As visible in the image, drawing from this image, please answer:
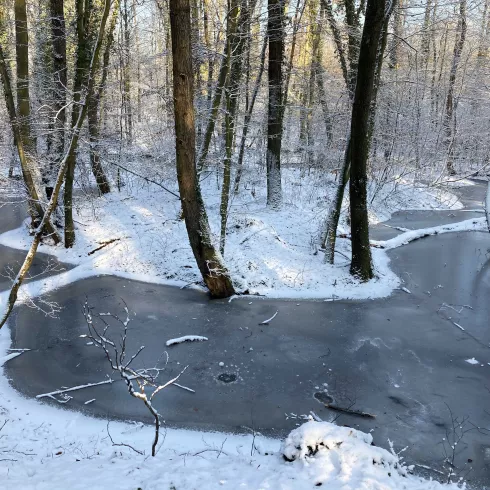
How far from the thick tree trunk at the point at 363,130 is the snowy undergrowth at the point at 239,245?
57cm

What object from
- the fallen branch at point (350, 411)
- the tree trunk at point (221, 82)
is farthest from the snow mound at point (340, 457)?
the tree trunk at point (221, 82)

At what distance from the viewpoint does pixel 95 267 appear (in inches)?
395

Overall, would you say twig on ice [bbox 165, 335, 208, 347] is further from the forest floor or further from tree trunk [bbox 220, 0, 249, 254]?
tree trunk [bbox 220, 0, 249, 254]

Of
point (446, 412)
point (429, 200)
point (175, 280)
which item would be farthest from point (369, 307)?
point (429, 200)

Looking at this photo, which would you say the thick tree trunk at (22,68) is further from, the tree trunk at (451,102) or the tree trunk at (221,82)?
the tree trunk at (451,102)

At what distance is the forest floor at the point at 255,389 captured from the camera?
364cm

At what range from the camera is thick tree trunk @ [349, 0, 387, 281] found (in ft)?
25.4

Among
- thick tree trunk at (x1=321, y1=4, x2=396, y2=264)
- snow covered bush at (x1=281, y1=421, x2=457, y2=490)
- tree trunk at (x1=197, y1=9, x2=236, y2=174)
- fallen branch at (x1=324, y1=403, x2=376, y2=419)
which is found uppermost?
tree trunk at (x1=197, y1=9, x2=236, y2=174)

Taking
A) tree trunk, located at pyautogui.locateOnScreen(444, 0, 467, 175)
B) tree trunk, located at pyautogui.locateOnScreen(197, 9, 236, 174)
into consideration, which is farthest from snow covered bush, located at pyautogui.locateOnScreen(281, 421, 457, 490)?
tree trunk, located at pyautogui.locateOnScreen(444, 0, 467, 175)

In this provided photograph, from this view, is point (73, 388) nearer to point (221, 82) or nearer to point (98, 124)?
point (221, 82)

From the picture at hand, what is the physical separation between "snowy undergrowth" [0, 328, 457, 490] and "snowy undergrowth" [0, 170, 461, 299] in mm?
4585

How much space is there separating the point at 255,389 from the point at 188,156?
420 centimetres

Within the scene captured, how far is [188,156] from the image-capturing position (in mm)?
7520

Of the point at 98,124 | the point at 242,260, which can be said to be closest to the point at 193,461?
the point at 242,260
